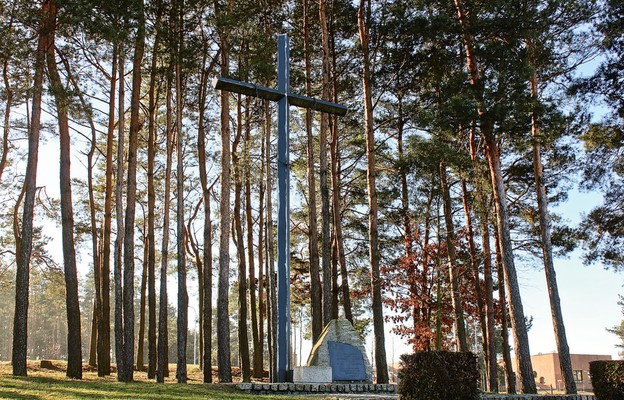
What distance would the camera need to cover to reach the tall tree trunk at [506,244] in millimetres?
12227

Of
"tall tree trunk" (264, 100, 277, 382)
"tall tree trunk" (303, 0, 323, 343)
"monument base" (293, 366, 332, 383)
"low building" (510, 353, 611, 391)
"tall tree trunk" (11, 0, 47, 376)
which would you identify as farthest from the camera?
"low building" (510, 353, 611, 391)

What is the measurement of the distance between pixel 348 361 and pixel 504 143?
7836mm

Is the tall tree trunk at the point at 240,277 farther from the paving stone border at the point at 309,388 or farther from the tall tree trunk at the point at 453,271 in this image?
the paving stone border at the point at 309,388

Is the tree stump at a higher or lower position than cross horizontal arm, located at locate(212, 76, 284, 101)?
lower

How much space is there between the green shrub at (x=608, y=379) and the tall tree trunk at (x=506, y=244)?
3.01 m

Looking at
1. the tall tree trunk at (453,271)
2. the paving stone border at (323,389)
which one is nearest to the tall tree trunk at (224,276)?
the paving stone border at (323,389)

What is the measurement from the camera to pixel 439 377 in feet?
24.0

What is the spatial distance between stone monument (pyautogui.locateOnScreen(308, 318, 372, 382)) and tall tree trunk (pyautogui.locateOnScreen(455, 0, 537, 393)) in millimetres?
3874

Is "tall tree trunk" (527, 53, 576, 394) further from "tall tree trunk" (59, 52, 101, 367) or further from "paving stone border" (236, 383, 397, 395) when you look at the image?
"tall tree trunk" (59, 52, 101, 367)

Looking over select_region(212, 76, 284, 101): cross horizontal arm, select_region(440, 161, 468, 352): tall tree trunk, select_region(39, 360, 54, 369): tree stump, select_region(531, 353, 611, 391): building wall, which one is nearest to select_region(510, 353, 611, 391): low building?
select_region(531, 353, 611, 391): building wall

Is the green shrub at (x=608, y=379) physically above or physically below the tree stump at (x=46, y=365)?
below

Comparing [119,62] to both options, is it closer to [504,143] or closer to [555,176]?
[504,143]

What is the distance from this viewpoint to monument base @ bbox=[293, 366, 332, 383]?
9.46 meters

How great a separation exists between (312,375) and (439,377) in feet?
9.13
